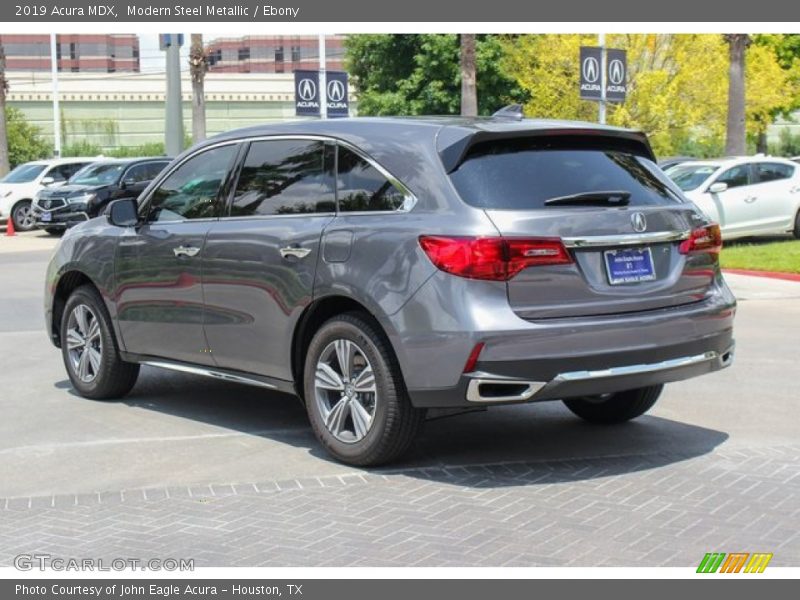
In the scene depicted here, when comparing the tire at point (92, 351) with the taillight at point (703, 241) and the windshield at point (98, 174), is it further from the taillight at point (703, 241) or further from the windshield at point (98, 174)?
the windshield at point (98, 174)

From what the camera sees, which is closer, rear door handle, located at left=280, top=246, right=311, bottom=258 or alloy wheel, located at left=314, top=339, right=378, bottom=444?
alloy wheel, located at left=314, top=339, right=378, bottom=444

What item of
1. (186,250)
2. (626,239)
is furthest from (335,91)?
(626,239)

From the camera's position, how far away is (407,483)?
6.35m

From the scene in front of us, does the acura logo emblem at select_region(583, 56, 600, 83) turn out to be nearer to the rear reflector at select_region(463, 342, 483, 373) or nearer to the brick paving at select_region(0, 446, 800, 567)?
the brick paving at select_region(0, 446, 800, 567)

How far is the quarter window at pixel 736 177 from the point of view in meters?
21.2

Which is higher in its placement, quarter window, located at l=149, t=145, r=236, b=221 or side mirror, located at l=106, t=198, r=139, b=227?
quarter window, located at l=149, t=145, r=236, b=221

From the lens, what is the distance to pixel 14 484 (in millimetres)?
6520

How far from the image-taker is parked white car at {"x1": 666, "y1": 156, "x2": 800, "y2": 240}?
68.2 feet

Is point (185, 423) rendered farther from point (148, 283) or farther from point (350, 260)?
point (350, 260)

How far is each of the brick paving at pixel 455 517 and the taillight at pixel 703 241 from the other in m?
1.16

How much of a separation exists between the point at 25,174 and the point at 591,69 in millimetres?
16185

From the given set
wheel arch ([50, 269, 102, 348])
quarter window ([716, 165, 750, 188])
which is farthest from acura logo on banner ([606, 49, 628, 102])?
wheel arch ([50, 269, 102, 348])

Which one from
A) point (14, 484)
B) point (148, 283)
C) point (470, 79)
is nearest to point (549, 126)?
point (148, 283)

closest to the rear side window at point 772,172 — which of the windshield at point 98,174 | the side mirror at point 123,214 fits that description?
the windshield at point 98,174
